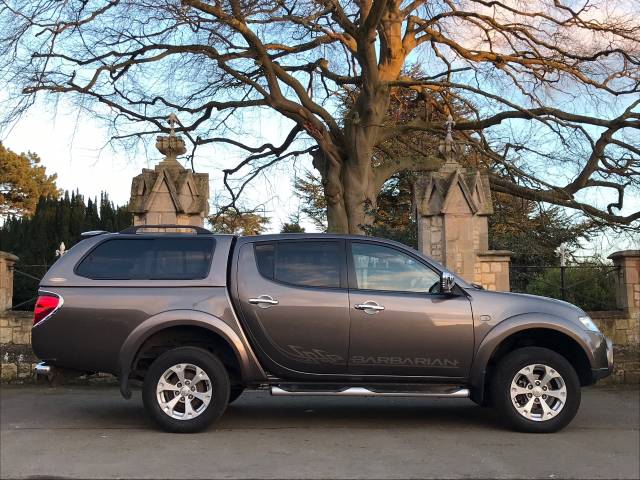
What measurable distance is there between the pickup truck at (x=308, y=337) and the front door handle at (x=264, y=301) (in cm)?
1

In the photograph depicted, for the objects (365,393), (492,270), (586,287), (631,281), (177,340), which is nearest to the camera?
(365,393)

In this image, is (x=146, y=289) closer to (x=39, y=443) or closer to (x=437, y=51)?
(x=39, y=443)

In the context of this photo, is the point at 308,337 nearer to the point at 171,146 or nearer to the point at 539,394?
the point at 539,394

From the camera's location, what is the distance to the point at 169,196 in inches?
469

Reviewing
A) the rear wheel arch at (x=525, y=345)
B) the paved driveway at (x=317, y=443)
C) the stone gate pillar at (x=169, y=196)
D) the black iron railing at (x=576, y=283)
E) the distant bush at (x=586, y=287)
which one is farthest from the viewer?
the distant bush at (x=586, y=287)

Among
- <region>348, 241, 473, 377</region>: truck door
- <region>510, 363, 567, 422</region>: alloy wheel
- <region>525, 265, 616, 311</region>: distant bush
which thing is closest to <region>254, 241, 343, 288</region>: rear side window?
<region>348, 241, 473, 377</region>: truck door

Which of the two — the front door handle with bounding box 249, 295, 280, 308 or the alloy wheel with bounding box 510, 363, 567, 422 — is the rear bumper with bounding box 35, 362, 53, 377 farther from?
the alloy wheel with bounding box 510, 363, 567, 422

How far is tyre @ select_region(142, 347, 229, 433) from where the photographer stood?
6215mm

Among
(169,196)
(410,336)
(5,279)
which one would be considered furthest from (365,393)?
(5,279)

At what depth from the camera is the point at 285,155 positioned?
2120 cm

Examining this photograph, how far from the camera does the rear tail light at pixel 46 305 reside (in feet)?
20.9

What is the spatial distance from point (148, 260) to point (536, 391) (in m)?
3.84

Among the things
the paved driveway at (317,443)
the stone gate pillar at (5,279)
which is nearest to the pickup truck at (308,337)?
the paved driveway at (317,443)

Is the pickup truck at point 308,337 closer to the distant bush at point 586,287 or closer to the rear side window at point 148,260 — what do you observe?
the rear side window at point 148,260
